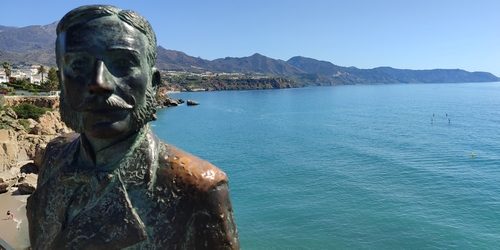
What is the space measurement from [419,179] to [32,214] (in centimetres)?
3777

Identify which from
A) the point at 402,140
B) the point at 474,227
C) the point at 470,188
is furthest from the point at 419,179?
the point at 402,140

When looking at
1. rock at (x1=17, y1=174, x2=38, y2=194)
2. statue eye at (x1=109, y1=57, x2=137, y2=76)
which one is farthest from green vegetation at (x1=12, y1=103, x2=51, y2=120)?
statue eye at (x1=109, y1=57, x2=137, y2=76)

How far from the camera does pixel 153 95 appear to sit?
2523 millimetres

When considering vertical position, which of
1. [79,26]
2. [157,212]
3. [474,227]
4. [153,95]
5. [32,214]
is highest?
[79,26]

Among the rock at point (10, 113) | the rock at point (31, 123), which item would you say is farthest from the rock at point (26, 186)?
the rock at point (10, 113)

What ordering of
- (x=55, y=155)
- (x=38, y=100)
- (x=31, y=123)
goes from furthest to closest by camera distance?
(x=38, y=100) → (x=31, y=123) → (x=55, y=155)

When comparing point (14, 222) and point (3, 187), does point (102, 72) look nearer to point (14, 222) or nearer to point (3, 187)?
point (14, 222)

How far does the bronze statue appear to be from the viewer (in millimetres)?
2262

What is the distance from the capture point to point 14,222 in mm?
22219

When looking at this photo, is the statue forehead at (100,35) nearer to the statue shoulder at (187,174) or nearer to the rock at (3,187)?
the statue shoulder at (187,174)

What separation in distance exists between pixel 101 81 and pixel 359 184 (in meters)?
34.9

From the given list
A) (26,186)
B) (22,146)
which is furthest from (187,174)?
(22,146)

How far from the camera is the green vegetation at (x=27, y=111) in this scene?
42.8 meters

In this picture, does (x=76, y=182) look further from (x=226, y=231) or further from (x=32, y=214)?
(x=226, y=231)
